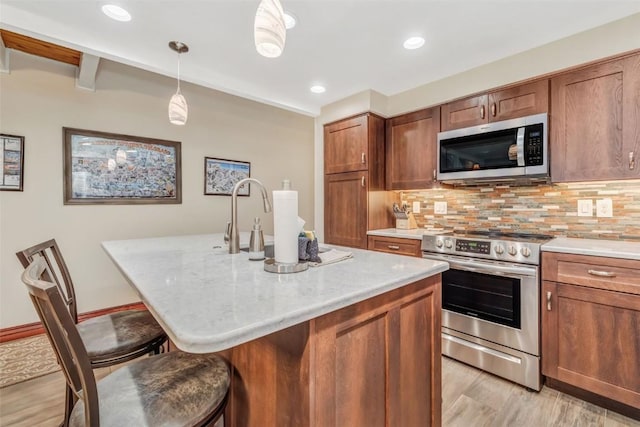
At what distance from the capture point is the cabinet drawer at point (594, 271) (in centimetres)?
157

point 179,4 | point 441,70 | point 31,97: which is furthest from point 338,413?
point 31,97

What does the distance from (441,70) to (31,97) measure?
360 centimetres

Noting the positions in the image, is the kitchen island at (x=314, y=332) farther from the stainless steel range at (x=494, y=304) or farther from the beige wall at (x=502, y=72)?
the beige wall at (x=502, y=72)

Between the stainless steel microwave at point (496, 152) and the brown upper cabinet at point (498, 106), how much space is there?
3.8 inches

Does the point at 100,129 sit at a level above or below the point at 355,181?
above

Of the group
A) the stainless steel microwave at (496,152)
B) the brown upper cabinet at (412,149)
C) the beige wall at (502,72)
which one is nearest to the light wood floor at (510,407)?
the stainless steel microwave at (496,152)

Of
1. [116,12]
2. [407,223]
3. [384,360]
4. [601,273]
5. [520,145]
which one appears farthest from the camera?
[407,223]

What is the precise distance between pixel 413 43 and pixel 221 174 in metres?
2.48

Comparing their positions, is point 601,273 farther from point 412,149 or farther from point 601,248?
point 412,149

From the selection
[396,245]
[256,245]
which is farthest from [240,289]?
[396,245]

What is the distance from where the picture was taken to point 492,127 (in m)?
A: 2.36

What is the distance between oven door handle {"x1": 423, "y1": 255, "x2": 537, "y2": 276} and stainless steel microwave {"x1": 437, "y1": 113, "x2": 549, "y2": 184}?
0.72 metres

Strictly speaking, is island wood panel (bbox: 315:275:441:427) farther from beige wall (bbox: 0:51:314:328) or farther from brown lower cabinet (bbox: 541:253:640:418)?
beige wall (bbox: 0:51:314:328)

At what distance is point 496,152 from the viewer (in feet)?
7.66
